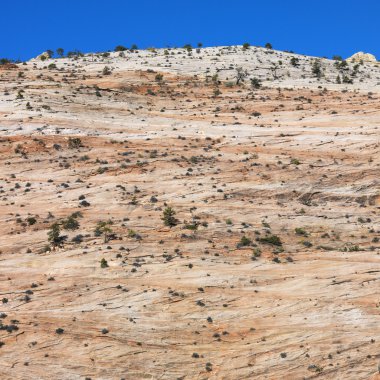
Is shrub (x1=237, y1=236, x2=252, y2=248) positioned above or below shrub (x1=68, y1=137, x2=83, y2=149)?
below

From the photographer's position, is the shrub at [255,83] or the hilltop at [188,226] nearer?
the hilltop at [188,226]

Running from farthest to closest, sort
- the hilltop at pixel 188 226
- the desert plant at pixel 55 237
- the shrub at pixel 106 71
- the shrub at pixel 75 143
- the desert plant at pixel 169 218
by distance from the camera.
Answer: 1. the shrub at pixel 106 71
2. the shrub at pixel 75 143
3. the desert plant at pixel 169 218
4. the desert plant at pixel 55 237
5. the hilltop at pixel 188 226

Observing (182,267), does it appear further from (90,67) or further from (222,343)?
(90,67)

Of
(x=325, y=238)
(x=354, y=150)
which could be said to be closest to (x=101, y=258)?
(x=325, y=238)

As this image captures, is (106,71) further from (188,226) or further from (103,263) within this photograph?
(103,263)

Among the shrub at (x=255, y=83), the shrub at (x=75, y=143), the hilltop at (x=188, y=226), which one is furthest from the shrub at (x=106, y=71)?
the shrub at (x=75, y=143)

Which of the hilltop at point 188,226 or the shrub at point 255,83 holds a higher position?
the shrub at point 255,83

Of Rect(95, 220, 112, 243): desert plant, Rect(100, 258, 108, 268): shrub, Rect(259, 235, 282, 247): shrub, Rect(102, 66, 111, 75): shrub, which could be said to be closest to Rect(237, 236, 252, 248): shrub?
Rect(259, 235, 282, 247): shrub

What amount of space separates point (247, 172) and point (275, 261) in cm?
1027

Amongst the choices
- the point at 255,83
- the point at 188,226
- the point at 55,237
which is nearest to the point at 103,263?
the point at 55,237

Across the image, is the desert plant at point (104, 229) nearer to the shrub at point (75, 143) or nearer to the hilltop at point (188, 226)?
the hilltop at point (188, 226)

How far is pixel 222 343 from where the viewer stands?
104 feet

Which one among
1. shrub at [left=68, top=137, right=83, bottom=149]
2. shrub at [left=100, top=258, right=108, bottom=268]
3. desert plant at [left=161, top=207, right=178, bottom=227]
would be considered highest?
shrub at [left=68, top=137, right=83, bottom=149]

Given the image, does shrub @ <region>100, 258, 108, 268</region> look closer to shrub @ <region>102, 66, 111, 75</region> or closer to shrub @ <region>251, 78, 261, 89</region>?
shrub @ <region>251, 78, 261, 89</region>
